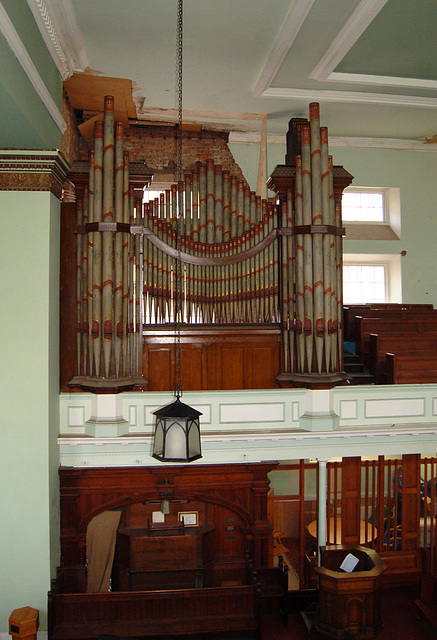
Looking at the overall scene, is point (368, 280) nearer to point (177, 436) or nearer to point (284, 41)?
point (284, 41)

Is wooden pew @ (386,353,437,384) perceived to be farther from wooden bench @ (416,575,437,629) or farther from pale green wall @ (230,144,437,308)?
pale green wall @ (230,144,437,308)

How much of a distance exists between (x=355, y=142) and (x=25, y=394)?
6.82 metres

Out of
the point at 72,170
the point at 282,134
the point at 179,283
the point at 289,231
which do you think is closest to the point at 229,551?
the point at 179,283

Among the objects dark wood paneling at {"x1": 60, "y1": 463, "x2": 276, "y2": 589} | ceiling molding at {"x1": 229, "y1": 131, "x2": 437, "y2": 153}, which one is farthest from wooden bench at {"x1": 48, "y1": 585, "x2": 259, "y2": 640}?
ceiling molding at {"x1": 229, "y1": 131, "x2": 437, "y2": 153}

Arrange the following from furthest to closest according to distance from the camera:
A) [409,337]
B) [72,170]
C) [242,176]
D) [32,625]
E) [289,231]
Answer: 1. [242,176]
2. [409,337]
3. [289,231]
4. [72,170]
5. [32,625]

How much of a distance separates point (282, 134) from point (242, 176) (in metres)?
0.95

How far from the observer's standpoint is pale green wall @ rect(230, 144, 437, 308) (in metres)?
8.86

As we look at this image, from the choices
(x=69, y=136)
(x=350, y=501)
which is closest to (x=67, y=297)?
A: (x=69, y=136)

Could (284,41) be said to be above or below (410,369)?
above

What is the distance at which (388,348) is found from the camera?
635 cm

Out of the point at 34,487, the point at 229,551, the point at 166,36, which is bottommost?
the point at 229,551

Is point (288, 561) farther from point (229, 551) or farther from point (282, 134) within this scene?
point (282, 134)

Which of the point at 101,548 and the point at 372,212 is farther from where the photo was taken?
the point at 372,212

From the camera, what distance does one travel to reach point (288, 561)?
8.05m
